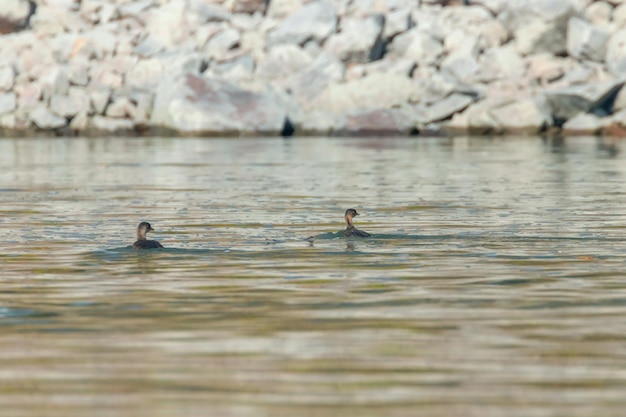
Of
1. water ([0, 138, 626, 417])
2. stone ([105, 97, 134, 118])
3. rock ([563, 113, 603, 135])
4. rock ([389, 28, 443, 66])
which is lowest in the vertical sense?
water ([0, 138, 626, 417])

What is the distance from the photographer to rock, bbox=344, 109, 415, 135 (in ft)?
184

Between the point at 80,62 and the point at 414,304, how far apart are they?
55.1 meters

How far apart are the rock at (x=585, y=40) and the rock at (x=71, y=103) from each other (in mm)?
19521

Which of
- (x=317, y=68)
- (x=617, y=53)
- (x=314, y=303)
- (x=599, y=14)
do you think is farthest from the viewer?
(x=599, y=14)

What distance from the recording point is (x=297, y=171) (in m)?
32.5

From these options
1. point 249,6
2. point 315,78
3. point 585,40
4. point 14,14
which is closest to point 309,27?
point 315,78

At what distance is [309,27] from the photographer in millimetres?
63375

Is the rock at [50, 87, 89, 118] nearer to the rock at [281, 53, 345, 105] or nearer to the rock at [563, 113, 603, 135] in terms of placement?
the rock at [281, 53, 345, 105]

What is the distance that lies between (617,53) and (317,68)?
464 inches

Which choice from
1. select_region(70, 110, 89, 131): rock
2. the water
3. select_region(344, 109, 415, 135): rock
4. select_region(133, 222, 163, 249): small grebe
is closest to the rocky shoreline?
select_region(344, 109, 415, 135): rock

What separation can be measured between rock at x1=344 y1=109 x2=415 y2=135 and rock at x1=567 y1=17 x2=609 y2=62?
25.5ft

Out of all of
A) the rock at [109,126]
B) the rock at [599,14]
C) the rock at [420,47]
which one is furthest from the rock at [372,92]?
the rock at [599,14]

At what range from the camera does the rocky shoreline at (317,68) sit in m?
55.9

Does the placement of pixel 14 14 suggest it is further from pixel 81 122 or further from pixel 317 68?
pixel 317 68
